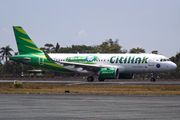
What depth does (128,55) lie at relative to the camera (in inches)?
2046

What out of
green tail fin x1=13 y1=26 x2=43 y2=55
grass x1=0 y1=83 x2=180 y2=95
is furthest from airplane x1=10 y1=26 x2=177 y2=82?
grass x1=0 y1=83 x2=180 y2=95

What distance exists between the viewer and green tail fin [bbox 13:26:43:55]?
5603 centimetres

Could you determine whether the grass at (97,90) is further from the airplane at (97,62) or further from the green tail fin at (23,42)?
the green tail fin at (23,42)

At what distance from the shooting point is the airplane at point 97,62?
50.8 m

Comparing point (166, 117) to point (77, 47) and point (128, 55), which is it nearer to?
point (128, 55)

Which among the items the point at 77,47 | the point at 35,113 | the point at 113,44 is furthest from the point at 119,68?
the point at 113,44

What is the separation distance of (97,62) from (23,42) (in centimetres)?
1309

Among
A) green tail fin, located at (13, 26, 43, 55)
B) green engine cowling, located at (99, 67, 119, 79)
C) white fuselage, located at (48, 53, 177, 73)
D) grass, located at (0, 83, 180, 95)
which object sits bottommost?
grass, located at (0, 83, 180, 95)

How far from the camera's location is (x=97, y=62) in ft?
174

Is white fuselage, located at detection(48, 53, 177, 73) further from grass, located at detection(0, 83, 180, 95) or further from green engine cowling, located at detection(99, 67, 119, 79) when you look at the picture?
grass, located at detection(0, 83, 180, 95)

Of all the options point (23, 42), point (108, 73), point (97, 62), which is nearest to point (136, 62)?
point (108, 73)

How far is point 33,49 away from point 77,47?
285 feet

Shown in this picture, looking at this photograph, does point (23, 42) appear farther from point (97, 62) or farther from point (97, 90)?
point (97, 90)

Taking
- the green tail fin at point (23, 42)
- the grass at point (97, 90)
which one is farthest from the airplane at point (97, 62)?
the grass at point (97, 90)
